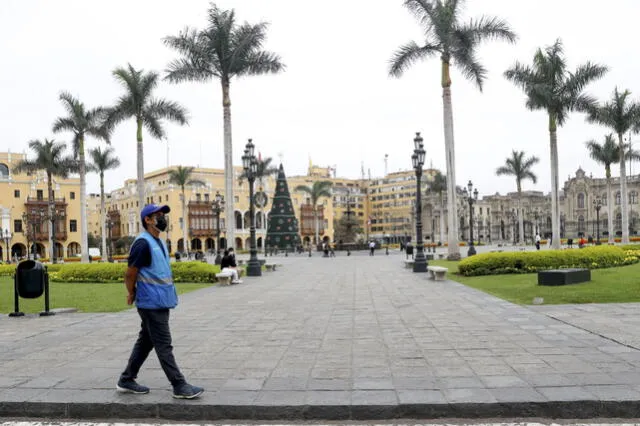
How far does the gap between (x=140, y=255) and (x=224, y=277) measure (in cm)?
1352

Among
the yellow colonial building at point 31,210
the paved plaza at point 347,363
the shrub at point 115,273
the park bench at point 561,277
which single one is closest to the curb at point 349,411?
the paved plaza at point 347,363

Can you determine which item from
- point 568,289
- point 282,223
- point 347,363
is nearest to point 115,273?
point 568,289

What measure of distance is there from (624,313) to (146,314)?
8180mm

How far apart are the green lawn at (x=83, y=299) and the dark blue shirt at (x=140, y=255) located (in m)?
7.44

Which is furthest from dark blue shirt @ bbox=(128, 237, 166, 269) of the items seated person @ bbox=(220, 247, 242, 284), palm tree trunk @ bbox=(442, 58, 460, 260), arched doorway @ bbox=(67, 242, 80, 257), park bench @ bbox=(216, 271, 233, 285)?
arched doorway @ bbox=(67, 242, 80, 257)

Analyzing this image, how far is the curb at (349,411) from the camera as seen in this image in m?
4.59

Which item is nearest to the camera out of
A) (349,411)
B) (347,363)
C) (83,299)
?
(349,411)

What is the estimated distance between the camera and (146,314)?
195 inches

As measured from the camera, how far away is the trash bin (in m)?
9.72

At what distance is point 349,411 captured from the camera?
466 centimetres

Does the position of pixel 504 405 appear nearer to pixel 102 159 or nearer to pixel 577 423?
pixel 577 423

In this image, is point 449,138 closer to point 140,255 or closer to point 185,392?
point 140,255

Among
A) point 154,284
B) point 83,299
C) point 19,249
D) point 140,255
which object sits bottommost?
point 19,249

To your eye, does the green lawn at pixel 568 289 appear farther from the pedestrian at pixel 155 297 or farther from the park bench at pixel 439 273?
the pedestrian at pixel 155 297
